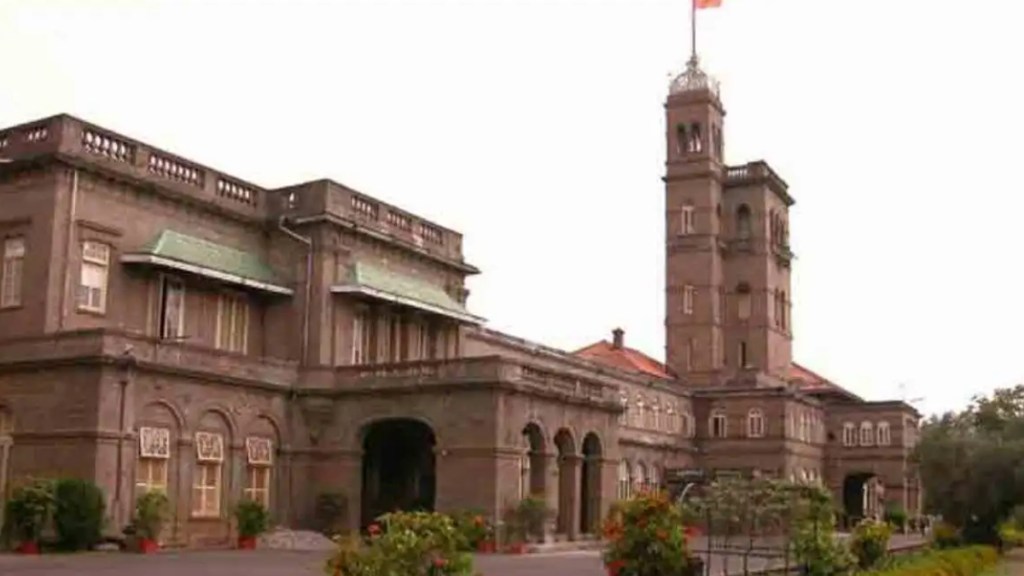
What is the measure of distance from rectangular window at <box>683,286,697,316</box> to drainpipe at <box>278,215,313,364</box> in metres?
37.5

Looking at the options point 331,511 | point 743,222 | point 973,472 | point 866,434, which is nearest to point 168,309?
point 331,511

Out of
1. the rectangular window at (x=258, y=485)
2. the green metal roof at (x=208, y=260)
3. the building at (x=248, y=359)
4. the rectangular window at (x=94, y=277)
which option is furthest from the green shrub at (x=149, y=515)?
the green metal roof at (x=208, y=260)

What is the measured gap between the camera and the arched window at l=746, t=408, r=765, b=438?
213 feet

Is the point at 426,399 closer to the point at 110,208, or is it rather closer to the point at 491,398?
the point at 491,398

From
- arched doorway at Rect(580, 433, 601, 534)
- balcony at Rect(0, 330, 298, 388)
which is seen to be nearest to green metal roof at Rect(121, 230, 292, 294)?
balcony at Rect(0, 330, 298, 388)

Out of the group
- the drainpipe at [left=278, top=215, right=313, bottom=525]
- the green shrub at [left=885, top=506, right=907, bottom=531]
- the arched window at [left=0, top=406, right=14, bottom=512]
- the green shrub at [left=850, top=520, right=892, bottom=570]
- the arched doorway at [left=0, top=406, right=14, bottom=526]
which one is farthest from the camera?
the green shrub at [left=885, top=506, right=907, bottom=531]

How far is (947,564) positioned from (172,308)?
2003 centimetres

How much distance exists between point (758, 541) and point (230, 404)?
1380 centimetres

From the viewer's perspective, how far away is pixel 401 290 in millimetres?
38812

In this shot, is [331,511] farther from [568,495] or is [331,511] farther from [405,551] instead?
[405,551]

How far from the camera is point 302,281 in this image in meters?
36.1

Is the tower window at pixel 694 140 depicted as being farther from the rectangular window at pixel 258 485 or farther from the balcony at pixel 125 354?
the balcony at pixel 125 354

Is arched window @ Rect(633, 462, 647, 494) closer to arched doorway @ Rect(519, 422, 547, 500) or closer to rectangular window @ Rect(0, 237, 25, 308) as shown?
arched doorway @ Rect(519, 422, 547, 500)

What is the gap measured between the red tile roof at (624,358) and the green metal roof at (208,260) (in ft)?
104
